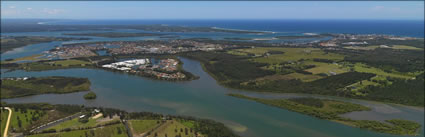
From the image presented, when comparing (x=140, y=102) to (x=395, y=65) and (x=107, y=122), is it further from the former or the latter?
(x=395, y=65)

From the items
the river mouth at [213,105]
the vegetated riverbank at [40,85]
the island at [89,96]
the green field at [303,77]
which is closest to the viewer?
the river mouth at [213,105]

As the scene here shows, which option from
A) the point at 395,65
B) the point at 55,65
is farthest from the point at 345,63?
the point at 55,65

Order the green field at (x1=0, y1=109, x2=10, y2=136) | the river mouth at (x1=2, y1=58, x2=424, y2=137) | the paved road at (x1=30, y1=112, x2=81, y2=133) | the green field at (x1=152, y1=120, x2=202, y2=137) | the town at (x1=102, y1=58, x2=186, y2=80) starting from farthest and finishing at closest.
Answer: the town at (x1=102, y1=58, x2=186, y2=80), the river mouth at (x1=2, y1=58, x2=424, y2=137), the green field at (x1=0, y1=109, x2=10, y2=136), the paved road at (x1=30, y1=112, x2=81, y2=133), the green field at (x1=152, y1=120, x2=202, y2=137)

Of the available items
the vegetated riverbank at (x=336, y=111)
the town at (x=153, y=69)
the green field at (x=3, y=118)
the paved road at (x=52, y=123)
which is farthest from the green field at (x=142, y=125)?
the town at (x=153, y=69)

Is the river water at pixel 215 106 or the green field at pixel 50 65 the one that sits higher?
the green field at pixel 50 65

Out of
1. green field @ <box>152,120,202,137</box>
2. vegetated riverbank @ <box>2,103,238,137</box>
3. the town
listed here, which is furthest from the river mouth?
green field @ <box>152,120,202,137</box>

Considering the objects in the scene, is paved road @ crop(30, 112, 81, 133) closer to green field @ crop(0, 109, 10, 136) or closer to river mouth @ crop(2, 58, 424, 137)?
green field @ crop(0, 109, 10, 136)

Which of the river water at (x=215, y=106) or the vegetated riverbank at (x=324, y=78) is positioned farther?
the vegetated riverbank at (x=324, y=78)

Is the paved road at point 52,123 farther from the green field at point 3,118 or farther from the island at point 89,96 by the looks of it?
the island at point 89,96
